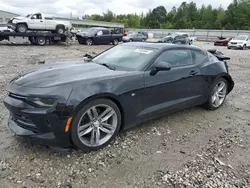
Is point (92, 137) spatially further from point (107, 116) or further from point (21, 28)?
point (21, 28)

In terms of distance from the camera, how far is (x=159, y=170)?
263 cm

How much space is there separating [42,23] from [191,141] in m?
18.2

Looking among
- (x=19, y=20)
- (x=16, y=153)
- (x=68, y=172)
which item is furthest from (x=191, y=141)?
(x=19, y=20)

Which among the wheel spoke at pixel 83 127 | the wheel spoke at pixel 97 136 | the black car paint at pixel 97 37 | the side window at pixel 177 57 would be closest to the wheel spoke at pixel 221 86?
the side window at pixel 177 57

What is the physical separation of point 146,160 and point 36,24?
60.0ft

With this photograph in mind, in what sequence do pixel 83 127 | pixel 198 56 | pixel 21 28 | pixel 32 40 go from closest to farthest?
pixel 83 127
pixel 198 56
pixel 21 28
pixel 32 40

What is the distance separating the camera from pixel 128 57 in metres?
3.69

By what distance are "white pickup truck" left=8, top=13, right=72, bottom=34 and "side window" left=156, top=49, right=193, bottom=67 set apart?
1665cm

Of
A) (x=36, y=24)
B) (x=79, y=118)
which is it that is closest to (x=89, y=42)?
(x=36, y=24)

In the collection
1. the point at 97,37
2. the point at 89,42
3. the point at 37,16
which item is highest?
the point at 37,16

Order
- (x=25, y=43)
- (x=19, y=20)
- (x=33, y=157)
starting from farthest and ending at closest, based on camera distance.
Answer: (x=25, y=43), (x=19, y=20), (x=33, y=157)

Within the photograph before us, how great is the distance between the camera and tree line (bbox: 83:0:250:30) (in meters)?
65.0

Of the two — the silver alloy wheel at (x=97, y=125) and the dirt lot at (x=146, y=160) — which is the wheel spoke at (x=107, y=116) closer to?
the silver alloy wheel at (x=97, y=125)

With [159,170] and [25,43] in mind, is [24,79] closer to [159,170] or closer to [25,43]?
[159,170]
